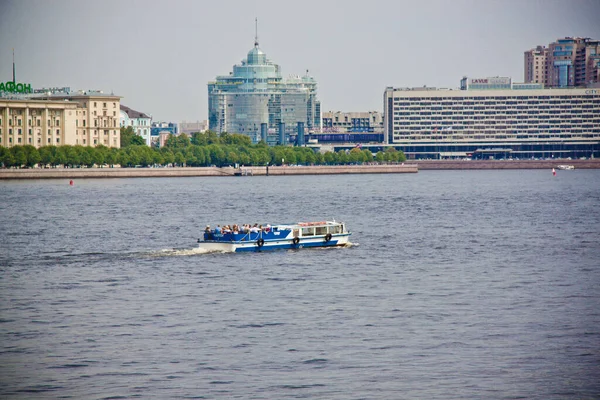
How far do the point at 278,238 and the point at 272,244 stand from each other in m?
0.50

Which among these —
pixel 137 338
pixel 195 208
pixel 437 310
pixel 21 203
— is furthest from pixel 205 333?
pixel 21 203

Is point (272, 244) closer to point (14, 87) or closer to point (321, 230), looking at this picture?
point (321, 230)

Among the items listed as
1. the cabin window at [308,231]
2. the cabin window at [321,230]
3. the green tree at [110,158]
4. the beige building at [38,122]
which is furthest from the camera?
the beige building at [38,122]

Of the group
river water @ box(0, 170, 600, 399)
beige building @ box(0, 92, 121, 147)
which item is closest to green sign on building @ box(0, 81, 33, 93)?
beige building @ box(0, 92, 121, 147)

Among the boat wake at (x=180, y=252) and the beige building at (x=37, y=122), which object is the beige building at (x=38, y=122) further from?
the boat wake at (x=180, y=252)

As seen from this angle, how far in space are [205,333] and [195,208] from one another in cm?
6332

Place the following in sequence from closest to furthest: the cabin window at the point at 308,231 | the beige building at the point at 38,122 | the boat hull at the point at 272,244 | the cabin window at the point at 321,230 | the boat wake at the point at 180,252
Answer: the boat wake at the point at 180,252 → the boat hull at the point at 272,244 → the cabin window at the point at 308,231 → the cabin window at the point at 321,230 → the beige building at the point at 38,122

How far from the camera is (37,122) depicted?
190m

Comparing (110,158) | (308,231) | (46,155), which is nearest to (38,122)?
(110,158)


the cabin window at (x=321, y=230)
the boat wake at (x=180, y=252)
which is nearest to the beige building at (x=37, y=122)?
the cabin window at (x=321, y=230)

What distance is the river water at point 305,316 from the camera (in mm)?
28969

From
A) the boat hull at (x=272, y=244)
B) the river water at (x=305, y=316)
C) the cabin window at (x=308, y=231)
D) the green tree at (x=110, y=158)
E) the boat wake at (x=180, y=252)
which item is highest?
the green tree at (x=110, y=158)

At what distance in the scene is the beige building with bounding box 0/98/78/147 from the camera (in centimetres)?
18450

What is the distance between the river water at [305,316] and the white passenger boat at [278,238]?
96 centimetres
